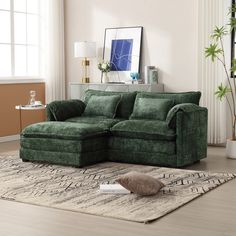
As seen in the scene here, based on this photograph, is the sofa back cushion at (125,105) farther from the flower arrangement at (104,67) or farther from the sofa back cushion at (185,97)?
the flower arrangement at (104,67)

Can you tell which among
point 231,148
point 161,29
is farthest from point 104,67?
point 231,148

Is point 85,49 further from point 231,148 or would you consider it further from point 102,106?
point 231,148

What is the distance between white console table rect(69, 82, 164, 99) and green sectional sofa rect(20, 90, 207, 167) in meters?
1.00

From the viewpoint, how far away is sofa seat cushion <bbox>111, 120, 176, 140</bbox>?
604 centimetres

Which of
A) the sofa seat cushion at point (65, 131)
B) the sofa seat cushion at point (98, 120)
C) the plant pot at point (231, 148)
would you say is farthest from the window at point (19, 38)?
the plant pot at point (231, 148)

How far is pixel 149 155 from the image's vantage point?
6.19 meters

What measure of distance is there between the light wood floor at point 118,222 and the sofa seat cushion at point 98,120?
6.83 feet

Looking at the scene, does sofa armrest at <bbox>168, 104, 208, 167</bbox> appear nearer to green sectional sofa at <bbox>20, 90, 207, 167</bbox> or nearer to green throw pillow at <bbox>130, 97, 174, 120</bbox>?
green sectional sofa at <bbox>20, 90, 207, 167</bbox>

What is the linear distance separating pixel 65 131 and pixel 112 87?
2098 mm

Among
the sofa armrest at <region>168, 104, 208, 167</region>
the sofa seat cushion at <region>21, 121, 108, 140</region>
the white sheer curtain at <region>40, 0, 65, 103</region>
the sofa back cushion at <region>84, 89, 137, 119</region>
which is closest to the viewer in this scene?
the sofa armrest at <region>168, 104, 208, 167</region>

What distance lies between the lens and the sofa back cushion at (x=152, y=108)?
650 centimetres

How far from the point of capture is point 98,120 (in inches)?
266

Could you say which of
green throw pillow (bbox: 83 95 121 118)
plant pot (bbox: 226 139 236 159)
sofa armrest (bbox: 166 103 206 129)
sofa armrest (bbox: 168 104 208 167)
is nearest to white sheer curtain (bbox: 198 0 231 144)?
plant pot (bbox: 226 139 236 159)

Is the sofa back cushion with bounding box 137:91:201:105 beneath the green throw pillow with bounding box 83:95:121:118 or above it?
above
